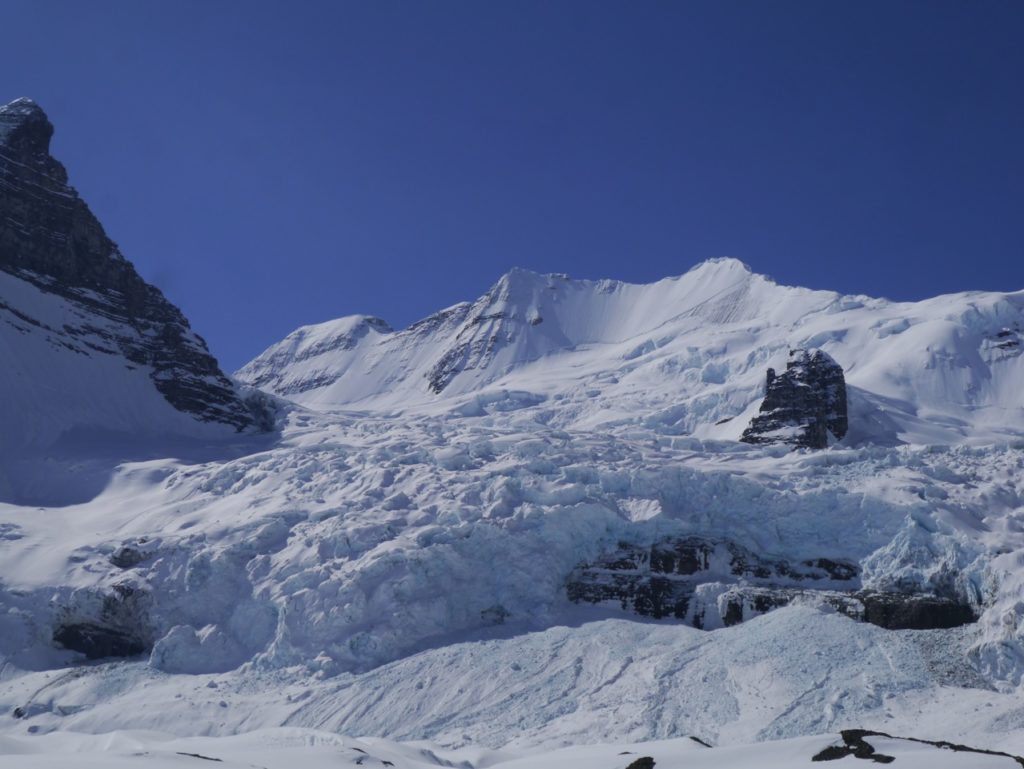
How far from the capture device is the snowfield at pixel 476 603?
3831 centimetres

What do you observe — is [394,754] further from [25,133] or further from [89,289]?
[25,133]

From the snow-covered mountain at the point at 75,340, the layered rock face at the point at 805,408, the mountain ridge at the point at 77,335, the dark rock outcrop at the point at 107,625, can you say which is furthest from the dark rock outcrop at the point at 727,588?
the mountain ridge at the point at 77,335

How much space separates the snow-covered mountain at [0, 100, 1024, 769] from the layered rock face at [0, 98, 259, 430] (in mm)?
5658

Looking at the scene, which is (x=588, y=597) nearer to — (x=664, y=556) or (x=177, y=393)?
(x=664, y=556)

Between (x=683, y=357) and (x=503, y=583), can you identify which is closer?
(x=503, y=583)

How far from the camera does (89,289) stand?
96875 millimetres

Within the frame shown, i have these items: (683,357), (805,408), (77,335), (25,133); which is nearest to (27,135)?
(25,133)

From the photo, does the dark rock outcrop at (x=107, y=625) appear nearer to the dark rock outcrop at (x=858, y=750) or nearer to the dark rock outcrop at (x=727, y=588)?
the dark rock outcrop at (x=727, y=588)

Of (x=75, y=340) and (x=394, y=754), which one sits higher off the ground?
(x=75, y=340)

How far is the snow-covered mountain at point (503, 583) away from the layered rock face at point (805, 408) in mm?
269

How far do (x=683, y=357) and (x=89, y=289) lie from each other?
65.4 metres

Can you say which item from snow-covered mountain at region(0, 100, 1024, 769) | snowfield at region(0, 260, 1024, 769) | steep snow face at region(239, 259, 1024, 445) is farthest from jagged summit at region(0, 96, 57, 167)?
steep snow face at region(239, 259, 1024, 445)

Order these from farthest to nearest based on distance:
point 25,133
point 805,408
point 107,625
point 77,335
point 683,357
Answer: point 683,357
point 25,133
point 77,335
point 805,408
point 107,625

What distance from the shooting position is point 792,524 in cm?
5194
